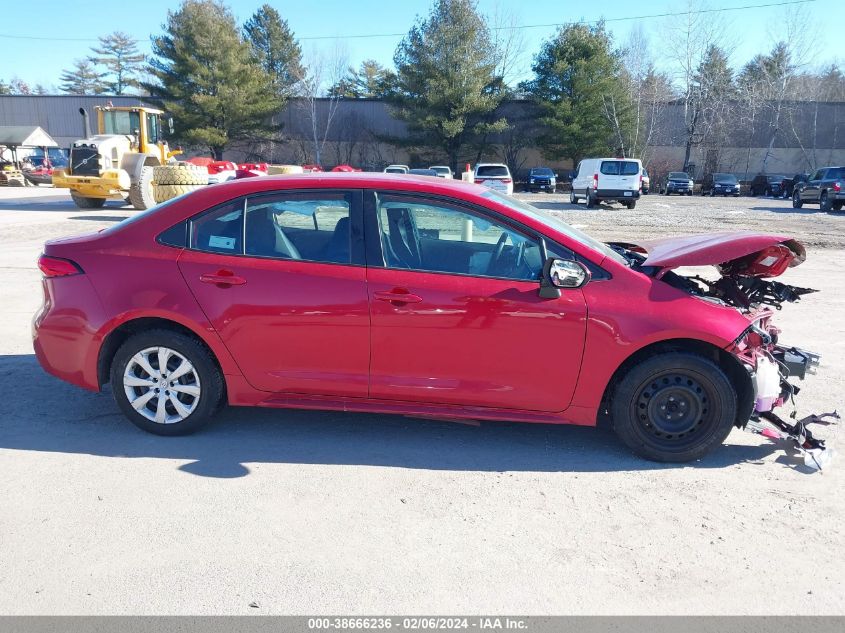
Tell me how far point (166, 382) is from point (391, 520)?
5.98ft

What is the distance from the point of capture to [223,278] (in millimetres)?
4121

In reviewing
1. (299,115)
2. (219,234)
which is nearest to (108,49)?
(299,115)

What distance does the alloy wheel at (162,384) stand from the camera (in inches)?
166

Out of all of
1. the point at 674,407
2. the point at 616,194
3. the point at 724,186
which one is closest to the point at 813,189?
the point at 616,194

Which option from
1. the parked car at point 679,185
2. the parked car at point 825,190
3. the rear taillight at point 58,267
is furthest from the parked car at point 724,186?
the rear taillight at point 58,267

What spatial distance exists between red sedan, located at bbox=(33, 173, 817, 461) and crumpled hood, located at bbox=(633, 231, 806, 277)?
2 cm

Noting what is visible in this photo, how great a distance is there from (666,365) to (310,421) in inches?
93.7

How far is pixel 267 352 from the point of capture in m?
4.14

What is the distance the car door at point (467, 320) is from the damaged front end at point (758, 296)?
79 cm

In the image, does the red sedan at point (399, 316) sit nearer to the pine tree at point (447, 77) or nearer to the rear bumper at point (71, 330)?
the rear bumper at point (71, 330)

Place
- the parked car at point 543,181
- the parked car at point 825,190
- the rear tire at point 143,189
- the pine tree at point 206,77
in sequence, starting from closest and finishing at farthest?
the rear tire at point 143,189 < the parked car at point 825,190 < the parked car at point 543,181 < the pine tree at point 206,77

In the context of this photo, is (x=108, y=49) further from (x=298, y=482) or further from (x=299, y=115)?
(x=298, y=482)

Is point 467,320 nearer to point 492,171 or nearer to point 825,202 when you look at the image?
point 492,171

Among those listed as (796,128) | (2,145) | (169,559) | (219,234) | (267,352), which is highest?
(796,128)
